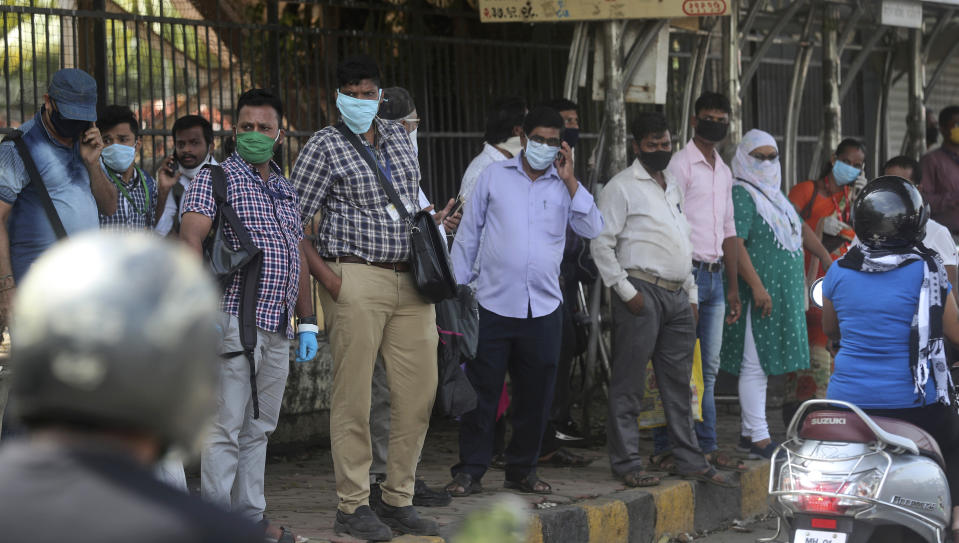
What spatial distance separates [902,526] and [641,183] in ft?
8.71

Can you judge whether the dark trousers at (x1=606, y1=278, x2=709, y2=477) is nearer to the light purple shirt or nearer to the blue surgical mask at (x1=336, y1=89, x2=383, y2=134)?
the light purple shirt

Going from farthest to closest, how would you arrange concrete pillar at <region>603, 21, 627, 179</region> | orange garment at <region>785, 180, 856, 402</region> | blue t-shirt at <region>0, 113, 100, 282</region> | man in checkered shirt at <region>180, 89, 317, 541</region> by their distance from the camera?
orange garment at <region>785, 180, 856, 402</region> < concrete pillar at <region>603, 21, 627, 179</region> < man in checkered shirt at <region>180, 89, 317, 541</region> < blue t-shirt at <region>0, 113, 100, 282</region>

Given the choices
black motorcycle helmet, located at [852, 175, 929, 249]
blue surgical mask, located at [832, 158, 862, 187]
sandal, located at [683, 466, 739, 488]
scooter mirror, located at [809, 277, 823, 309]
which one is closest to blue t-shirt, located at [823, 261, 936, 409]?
black motorcycle helmet, located at [852, 175, 929, 249]

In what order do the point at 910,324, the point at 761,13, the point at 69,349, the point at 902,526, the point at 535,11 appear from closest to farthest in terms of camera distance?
1. the point at 69,349
2. the point at 902,526
3. the point at 910,324
4. the point at 535,11
5. the point at 761,13

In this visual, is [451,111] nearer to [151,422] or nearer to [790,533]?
[790,533]

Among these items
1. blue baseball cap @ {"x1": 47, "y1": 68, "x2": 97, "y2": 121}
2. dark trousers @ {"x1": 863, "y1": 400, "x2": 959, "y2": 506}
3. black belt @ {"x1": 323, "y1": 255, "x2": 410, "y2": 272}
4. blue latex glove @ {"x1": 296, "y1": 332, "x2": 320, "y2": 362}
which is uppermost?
blue baseball cap @ {"x1": 47, "y1": 68, "x2": 97, "y2": 121}

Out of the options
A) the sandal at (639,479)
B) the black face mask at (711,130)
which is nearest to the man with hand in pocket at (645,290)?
the sandal at (639,479)

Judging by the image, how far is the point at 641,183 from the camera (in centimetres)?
670

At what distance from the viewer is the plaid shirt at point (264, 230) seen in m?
4.86

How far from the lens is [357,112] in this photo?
5355 millimetres

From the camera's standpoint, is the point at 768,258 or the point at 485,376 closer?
the point at 485,376

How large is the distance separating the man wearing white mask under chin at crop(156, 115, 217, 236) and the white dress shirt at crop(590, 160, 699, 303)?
6.29 ft

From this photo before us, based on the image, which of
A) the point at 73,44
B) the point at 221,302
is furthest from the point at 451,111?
the point at 221,302

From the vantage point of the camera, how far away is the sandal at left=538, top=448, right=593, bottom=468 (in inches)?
284
